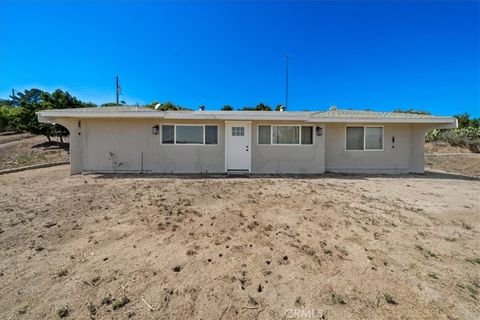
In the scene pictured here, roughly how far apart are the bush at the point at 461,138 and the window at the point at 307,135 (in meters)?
17.6

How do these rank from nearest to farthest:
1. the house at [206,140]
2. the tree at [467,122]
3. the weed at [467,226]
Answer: the weed at [467,226], the house at [206,140], the tree at [467,122]

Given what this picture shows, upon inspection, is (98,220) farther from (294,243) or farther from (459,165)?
(459,165)

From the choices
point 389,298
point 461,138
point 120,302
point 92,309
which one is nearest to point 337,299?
point 389,298

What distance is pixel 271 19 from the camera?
12.1 m

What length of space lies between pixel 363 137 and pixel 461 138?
1586 cm

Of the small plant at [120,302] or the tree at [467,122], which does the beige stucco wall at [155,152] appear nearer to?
the small plant at [120,302]

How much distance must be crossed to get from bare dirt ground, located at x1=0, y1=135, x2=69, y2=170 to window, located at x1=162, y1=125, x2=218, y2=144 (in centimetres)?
764

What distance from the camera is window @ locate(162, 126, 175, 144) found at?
30.1 ft

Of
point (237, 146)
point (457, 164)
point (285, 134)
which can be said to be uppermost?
point (285, 134)

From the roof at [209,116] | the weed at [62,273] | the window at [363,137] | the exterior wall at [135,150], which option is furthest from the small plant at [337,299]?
the window at [363,137]

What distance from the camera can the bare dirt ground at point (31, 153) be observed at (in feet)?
41.3

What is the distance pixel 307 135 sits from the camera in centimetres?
948

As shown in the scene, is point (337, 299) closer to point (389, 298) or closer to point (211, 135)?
point (389, 298)

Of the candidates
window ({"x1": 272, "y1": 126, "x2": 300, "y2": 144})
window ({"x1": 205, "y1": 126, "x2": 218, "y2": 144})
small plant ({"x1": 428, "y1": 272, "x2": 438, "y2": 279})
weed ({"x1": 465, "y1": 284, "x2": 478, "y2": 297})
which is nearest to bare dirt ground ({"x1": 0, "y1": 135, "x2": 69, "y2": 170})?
window ({"x1": 205, "y1": 126, "x2": 218, "y2": 144})
